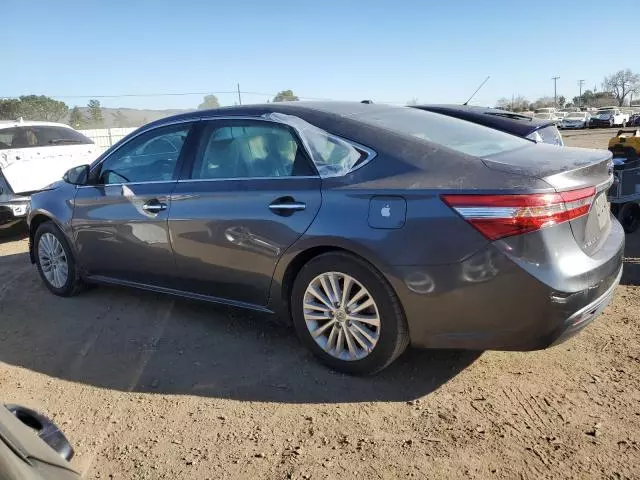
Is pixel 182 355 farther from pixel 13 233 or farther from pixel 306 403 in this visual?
pixel 13 233

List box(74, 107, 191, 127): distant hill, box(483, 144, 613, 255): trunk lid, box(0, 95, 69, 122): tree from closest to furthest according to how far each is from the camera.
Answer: box(483, 144, 613, 255): trunk lid
box(74, 107, 191, 127): distant hill
box(0, 95, 69, 122): tree

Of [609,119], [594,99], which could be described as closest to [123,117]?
[609,119]

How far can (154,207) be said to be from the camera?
13.6ft

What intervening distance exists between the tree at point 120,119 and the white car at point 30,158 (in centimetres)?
1651

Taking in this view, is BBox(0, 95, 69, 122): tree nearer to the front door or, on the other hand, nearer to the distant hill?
the distant hill

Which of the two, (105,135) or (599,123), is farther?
(599,123)

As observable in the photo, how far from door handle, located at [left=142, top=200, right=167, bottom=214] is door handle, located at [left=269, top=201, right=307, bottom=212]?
3.33 ft

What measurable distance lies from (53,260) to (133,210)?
135 centimetres

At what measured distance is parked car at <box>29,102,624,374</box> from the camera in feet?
9.31

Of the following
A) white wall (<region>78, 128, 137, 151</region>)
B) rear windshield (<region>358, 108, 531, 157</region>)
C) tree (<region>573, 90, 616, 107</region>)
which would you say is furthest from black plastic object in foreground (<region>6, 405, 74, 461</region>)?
tree (<region>573, 90, 616, 107</region>)

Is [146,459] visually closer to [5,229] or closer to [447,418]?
[447,418]

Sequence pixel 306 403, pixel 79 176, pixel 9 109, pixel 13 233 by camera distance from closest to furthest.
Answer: pixel 306 403
pixel 79 176
pixel 13 233
pixel 9 109

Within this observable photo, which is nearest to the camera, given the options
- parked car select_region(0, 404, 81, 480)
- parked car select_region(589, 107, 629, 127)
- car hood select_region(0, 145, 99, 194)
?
parked car select_region(0, 404, 81, 480)

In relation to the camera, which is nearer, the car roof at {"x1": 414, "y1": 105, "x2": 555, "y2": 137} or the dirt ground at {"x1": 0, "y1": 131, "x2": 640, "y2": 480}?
the dirt ground at {"x1": 0, "y1": 131, "x2": 640, "y2": 480}
